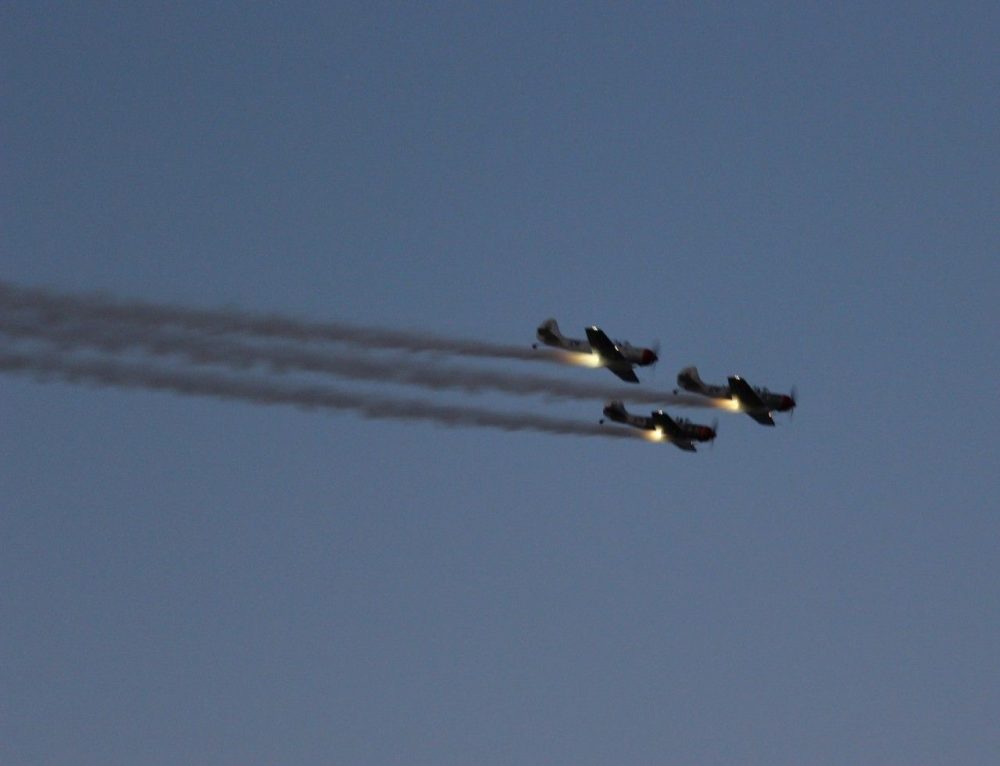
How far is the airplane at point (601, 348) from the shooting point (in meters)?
71.9

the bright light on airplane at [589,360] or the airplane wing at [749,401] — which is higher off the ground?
the bright light on airplane at [589,360]

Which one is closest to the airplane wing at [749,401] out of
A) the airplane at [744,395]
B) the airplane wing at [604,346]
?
the airplane at [744,395]

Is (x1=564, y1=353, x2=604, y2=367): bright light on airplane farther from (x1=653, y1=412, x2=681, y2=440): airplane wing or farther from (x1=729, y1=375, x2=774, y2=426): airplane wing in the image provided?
(x1=729, y1=375, x2=774, y2=426): airplane wing

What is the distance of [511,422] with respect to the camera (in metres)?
67.6

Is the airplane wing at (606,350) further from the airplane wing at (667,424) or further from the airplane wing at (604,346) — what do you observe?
the airplane wing at (667,424)

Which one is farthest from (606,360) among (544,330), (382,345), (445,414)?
(382,345)

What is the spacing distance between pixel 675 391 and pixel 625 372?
100 inches

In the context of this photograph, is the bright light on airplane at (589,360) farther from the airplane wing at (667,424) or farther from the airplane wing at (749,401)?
the airplane wing at (749,401)

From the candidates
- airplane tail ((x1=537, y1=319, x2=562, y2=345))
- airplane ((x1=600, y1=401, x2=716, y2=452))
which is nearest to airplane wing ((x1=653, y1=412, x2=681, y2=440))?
airplane ((x1=600, y1=401, x2=716, y2=452))

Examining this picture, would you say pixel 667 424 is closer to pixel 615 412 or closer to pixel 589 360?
pixel 615 412

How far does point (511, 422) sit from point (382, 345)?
9.13 meters

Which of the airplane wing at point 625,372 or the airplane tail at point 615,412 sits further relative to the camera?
the airplane tail at point 615,412

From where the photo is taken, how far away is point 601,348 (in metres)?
72.3

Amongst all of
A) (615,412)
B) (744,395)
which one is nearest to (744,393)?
(744,395)
